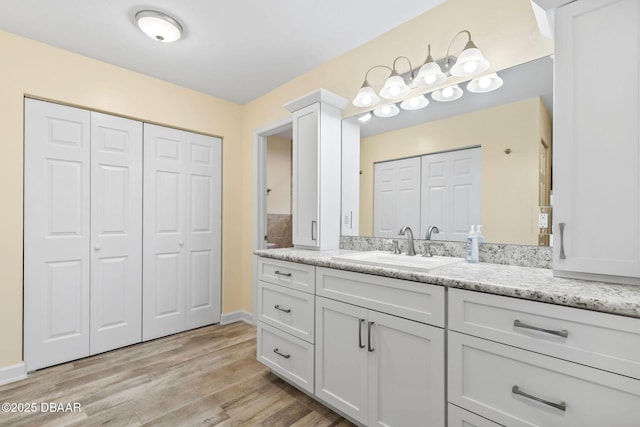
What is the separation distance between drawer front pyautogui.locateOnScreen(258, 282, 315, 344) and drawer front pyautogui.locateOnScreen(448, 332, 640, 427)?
33.9 inches

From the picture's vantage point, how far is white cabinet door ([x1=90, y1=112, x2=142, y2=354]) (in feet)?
8.27

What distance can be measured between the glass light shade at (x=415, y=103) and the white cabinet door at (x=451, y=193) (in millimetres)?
348

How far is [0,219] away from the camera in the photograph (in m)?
2.09

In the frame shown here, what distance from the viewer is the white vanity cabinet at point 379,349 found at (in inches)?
49.8

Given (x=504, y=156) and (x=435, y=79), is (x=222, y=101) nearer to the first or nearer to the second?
(x=435, y=79)

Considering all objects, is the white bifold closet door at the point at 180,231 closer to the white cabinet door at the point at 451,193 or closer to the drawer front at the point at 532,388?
the white cabinet door at the point at 451,193

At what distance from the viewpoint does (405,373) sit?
1.35 meters

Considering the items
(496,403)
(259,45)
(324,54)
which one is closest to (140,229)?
(259,45)

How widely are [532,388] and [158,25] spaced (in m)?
2.71

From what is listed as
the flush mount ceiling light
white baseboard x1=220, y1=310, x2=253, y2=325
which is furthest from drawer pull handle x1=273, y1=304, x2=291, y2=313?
A: the flush mount ceiling light

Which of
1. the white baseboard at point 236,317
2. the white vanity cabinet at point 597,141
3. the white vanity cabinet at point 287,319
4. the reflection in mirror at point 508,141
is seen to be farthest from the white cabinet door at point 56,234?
the white vanity cabinet at point 597,141

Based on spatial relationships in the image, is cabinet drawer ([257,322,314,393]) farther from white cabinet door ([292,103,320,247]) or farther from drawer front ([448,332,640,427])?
drawer front ([448,332,640,427])

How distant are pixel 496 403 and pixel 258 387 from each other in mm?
1506

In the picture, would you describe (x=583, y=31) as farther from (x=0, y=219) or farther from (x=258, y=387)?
(x=0, y=219)
